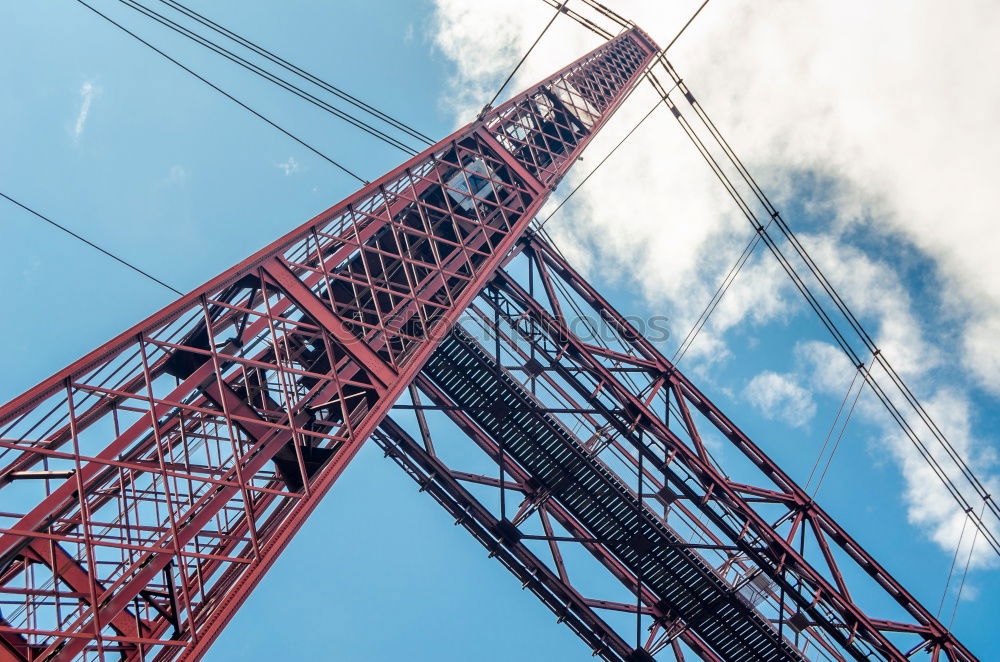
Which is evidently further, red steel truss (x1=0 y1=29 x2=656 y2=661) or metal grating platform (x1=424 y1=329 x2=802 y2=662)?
metal grating platform (x1=424 y1=329 x2=802 y2=662)

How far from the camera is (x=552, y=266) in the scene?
1766cm

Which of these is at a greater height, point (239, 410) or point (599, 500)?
point (599, 500)

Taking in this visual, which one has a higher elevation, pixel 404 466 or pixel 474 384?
pixel 474 384

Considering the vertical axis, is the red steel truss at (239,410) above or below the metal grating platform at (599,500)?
below

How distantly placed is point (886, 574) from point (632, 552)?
20.5 ft

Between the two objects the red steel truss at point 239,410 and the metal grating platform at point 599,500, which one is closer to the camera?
the red steel truss at point 239,410

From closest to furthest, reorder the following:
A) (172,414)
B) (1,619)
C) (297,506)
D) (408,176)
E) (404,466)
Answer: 1. (1,619)
2. (297,506)
3. (172,414)
4. (408,176)
5. (404,466)

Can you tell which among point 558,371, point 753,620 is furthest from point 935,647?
point 558,371

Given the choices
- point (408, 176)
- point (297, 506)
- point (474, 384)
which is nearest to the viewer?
point (297, 506)

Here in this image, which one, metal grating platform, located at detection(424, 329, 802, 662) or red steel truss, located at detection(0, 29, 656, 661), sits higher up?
metal grating platform, located at detection(424, 329, 802, 662)

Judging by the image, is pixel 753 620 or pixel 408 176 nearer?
pixel 408 176

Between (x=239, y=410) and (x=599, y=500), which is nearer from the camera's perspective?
(x=239, y=410)

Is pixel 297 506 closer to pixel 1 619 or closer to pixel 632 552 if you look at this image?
pixel 1 619

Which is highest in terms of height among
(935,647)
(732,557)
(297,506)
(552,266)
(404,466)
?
(552,266)
